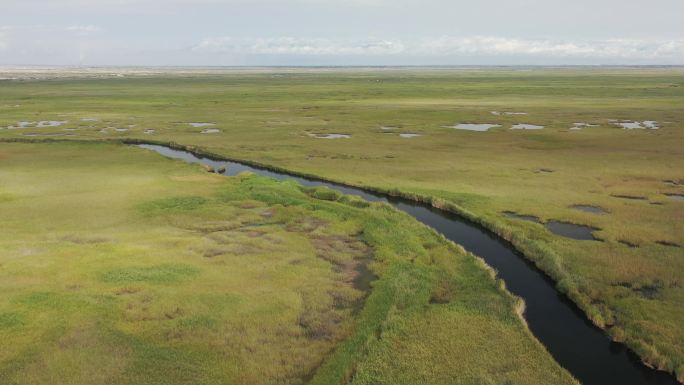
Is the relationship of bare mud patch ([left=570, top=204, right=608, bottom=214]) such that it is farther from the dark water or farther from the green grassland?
the dark water

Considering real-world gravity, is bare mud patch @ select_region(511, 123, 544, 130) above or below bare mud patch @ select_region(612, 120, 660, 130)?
below

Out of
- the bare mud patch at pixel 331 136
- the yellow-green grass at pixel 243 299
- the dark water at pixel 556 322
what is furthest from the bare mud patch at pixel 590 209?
the bare mud patch at pixel 331 136

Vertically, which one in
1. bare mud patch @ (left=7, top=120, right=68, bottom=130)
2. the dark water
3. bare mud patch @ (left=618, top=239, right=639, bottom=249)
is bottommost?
the dark water

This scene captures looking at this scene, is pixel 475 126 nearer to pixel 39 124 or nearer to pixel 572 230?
pixel 572 230

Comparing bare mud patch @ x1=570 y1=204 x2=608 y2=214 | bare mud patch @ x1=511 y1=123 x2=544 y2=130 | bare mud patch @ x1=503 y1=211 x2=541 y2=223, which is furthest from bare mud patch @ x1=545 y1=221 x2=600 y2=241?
bare mud patch @ x1=511 y1=123 x2=544 y2=130

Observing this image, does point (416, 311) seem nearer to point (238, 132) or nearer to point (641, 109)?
point (238, 132)

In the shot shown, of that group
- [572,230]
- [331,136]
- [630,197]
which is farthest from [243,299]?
[331,136]

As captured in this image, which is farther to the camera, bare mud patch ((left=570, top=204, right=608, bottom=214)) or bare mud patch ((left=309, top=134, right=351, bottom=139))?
bare mud patch ((left=309, top=134, right=351, bottom=139))
